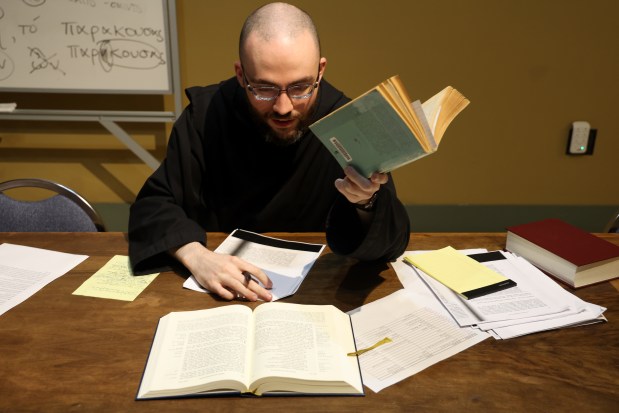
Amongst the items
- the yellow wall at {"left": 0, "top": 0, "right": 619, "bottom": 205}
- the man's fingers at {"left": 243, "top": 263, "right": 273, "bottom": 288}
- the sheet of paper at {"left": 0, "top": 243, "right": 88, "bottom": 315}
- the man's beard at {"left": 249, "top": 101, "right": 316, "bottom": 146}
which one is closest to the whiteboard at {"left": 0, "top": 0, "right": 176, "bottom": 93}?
the yellow wall at {"left": 0, "top": 0, "right": 619, "bottom": 205}

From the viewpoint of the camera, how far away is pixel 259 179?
5.56ft

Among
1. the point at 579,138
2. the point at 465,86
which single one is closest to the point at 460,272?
the point at 465,86

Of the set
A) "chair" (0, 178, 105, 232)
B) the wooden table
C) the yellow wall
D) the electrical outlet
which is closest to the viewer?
the wooden table

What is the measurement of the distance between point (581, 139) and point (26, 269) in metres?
2.86

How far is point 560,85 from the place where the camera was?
2.86 metres

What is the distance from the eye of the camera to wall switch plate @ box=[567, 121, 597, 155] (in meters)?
2.90

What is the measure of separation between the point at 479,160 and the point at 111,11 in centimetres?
216

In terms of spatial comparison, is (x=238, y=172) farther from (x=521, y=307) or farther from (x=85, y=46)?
(x=85, y=46)

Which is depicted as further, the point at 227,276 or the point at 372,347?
the point at 227,276

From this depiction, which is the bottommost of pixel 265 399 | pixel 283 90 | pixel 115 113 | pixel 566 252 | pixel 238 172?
pixel 265 399

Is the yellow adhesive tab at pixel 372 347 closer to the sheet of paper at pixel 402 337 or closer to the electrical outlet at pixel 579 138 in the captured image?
the sheet of paper at pixel 402 337

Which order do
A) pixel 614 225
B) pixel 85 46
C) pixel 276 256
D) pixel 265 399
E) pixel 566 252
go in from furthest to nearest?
pixel 85 46, pixel 614 225, pixel 276 256, pixel 566 252, pixel 265 399

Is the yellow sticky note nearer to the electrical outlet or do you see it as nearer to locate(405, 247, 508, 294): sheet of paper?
locate(405, 247, 508, 294): sheet of paper

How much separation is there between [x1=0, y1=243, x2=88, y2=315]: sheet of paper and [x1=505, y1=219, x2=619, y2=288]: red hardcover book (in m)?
1.19
